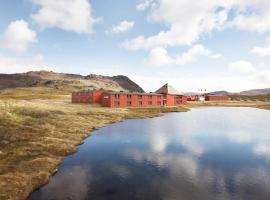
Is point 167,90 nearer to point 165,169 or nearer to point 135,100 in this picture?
point 135,100

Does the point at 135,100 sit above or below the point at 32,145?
above

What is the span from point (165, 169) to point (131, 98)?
106 meters

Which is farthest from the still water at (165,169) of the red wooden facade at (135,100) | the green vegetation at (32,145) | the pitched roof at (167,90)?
the pitched roof at (167,90)

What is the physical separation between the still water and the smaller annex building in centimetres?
7175

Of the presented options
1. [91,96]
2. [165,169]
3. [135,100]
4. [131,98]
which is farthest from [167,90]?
[165,169]

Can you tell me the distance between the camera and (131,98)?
481 feet

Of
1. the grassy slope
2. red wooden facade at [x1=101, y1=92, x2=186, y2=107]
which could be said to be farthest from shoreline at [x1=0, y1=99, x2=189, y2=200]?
red wooden facade at [x1=101, y1=92, x2=186, y2=107]

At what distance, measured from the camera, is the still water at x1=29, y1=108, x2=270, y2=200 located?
32.0m

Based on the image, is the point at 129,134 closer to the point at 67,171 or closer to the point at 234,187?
the point at 67,171

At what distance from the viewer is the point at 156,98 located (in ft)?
522

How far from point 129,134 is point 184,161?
27755mm

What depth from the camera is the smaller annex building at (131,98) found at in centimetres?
14066

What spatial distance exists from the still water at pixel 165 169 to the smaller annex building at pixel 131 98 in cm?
7175

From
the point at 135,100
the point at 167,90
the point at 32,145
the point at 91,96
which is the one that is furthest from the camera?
the point at 167,90
